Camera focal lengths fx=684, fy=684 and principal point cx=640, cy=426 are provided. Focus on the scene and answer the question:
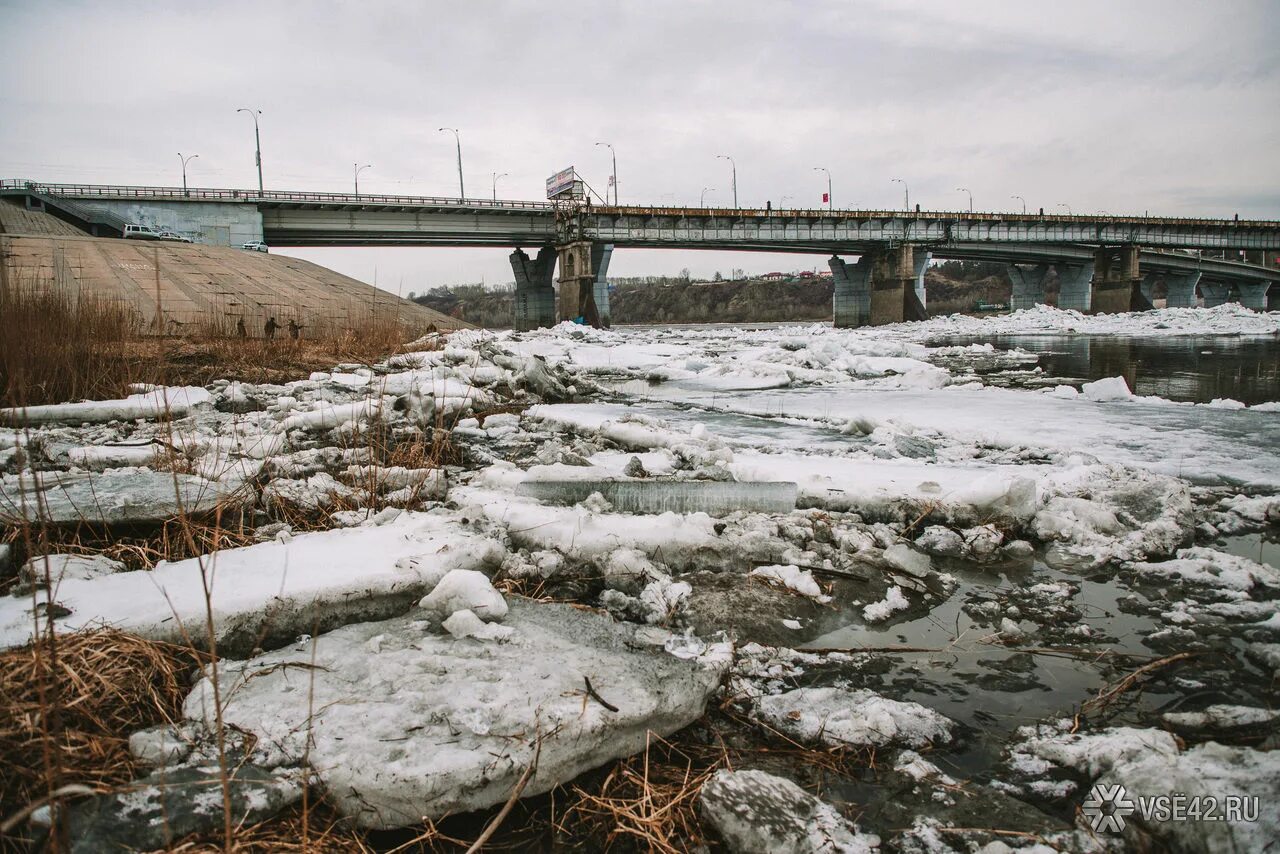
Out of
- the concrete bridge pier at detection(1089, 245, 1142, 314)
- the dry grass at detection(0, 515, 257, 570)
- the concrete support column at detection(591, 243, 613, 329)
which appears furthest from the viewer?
the concrete bridge pier at detection(1089, 245, 1142, 314)

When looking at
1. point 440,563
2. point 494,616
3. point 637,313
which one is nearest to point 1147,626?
point 494,616

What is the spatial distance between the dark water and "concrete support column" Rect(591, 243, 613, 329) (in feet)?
89.3

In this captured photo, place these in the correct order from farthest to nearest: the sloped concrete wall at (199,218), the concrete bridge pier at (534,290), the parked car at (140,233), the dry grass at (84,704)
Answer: the concrete bridge pier at (534,290)
the sloped concrete wall at (199,218)
the parked car at (140,233)
the dry grass at (84,704)

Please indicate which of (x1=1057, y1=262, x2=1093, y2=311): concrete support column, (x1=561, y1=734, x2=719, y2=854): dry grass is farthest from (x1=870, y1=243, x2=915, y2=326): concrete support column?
(x1=561, y1=734, x2=719, y2=854): dry grass

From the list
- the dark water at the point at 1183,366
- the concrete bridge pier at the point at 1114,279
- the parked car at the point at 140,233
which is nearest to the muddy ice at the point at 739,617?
the dark water at the point at 1183,366

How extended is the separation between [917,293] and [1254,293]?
4755 centimetres

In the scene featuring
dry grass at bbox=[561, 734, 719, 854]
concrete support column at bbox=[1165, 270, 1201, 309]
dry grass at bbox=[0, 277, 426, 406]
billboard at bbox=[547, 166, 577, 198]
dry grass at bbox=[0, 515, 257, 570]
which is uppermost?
billboard at bbox=[547, 166, 577, 198]

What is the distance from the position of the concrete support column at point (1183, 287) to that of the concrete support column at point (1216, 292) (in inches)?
539

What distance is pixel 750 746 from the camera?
5.93 feet

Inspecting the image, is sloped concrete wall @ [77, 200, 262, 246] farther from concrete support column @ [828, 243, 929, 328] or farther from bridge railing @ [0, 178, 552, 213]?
concrete support column @ [828, 243, 929, 328]

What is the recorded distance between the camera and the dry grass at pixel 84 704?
131 centimetres

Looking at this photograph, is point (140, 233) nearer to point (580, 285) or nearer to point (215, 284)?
point (215, 284)

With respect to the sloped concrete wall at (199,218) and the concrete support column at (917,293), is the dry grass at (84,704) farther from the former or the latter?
the concrete support column at (917,293)

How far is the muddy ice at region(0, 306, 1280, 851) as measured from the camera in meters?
1.54
